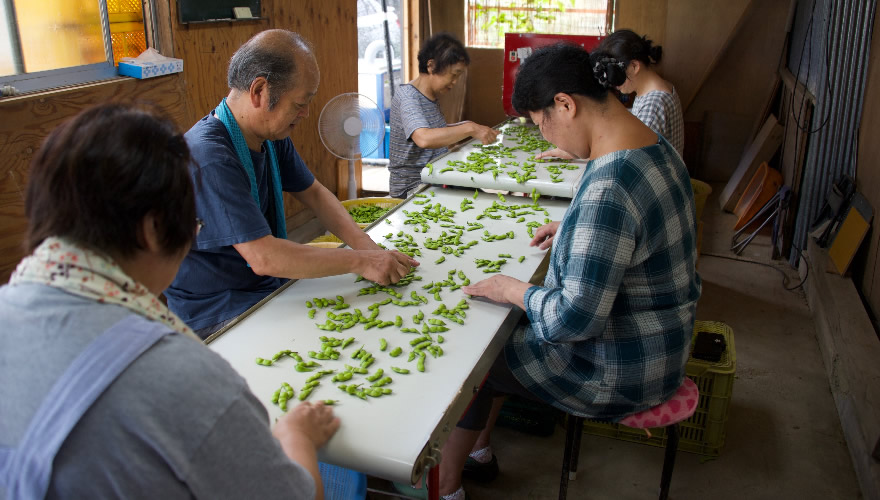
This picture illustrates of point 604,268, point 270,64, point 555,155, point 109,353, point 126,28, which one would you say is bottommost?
point 555,155

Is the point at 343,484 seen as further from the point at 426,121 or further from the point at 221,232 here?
the point at 426,121

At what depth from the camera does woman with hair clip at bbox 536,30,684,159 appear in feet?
12.9

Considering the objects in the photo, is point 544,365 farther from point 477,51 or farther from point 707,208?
point 477,51

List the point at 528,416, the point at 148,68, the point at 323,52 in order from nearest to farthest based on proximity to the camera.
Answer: the point at 528,416, the point at 148,68, the point at 323,52

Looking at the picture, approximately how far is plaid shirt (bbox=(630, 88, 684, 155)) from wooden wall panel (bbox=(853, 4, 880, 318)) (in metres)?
1.22

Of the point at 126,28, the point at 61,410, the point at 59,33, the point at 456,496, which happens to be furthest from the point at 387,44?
the point at 61,410

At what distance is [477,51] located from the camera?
28.2 feet

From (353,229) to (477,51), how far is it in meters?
6.31

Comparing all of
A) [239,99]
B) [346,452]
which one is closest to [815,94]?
[239,99]

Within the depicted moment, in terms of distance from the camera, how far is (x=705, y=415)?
10.2ft

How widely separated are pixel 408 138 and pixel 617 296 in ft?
8.76

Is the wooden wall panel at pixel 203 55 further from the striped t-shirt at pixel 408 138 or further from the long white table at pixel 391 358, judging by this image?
the long white table at pixel 391 358

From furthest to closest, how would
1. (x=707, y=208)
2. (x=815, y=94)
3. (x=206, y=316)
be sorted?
(x=707, y=208) → (x=815, y=94) → (x=206, y=316)

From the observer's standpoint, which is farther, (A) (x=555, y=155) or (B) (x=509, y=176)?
(A) (x=555, y=155)
